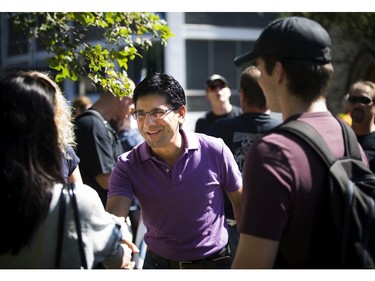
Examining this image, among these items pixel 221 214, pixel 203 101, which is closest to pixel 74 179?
pixel 221 214

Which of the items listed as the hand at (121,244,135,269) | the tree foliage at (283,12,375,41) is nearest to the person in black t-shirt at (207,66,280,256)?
the hand at (121,244,135,269)

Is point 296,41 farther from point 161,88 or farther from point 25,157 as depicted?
point 161,88

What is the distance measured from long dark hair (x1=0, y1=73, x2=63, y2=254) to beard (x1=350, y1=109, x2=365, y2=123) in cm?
328

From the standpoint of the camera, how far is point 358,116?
488cm

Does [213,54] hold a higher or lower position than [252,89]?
lower

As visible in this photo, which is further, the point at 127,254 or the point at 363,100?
the point at 363,100

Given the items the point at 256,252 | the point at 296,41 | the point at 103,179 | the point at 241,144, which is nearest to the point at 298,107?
the point at 296,41

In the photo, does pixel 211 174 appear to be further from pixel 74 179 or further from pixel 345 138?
pixel 345 138

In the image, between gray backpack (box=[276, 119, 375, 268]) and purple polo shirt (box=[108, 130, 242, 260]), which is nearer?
gray backpack (box=[276, 119, 375, 268])

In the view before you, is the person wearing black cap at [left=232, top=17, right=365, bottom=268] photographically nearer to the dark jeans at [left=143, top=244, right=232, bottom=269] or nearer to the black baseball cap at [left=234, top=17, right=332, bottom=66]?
the black baseball cap at [left=234, top=17, right=332, bottom=66]

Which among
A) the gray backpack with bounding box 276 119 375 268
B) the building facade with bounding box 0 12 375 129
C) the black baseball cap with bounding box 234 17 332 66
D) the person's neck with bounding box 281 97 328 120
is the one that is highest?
the black baseball cap with bounding box 234 17 332 66

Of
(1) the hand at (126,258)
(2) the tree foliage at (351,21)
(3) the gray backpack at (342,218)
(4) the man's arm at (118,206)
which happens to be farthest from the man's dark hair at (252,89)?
(2) the tree foliage at (351,21)

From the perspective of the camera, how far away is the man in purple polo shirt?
3115 millimetres

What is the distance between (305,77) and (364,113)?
299 cm
